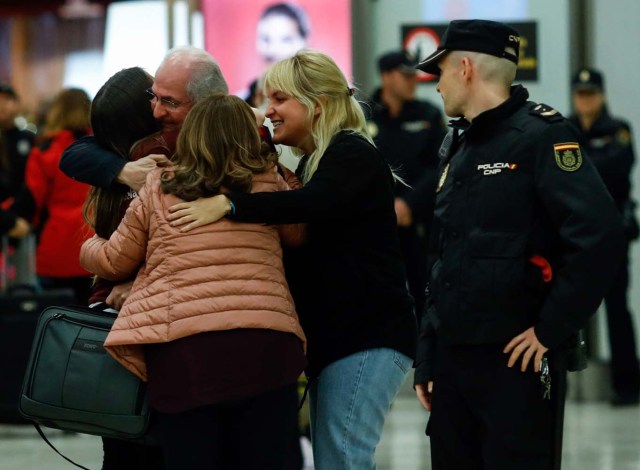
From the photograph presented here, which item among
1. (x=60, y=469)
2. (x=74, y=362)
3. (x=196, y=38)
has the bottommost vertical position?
(x=60, y=469)

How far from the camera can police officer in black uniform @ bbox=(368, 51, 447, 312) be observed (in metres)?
6.82

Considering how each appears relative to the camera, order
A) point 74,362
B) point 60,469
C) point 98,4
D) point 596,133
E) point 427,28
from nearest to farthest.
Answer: point 74,362, point 60,469, point 596,133, point 427,28, point 98,4

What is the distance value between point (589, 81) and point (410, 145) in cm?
113

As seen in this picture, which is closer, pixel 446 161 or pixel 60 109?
pixel 446 161

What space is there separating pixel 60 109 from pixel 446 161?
11.1ft

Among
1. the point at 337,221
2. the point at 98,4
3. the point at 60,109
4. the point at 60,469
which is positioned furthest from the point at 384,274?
the point at 98,4

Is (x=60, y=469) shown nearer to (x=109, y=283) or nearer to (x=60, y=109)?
(x=60, y=109)

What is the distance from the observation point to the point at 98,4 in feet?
64.6

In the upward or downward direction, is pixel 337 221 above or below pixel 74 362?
above

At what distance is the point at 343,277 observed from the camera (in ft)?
10.3

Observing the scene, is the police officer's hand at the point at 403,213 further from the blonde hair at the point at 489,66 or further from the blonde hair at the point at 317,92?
the blonde hair at the point at 489,66

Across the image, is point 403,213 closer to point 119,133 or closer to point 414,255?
point 414,255

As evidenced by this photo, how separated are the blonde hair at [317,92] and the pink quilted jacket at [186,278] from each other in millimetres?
263

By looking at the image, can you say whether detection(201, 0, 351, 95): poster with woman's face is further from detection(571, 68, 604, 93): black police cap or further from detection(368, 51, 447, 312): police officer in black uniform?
detection(571, 68, 604, 93): black police cap
